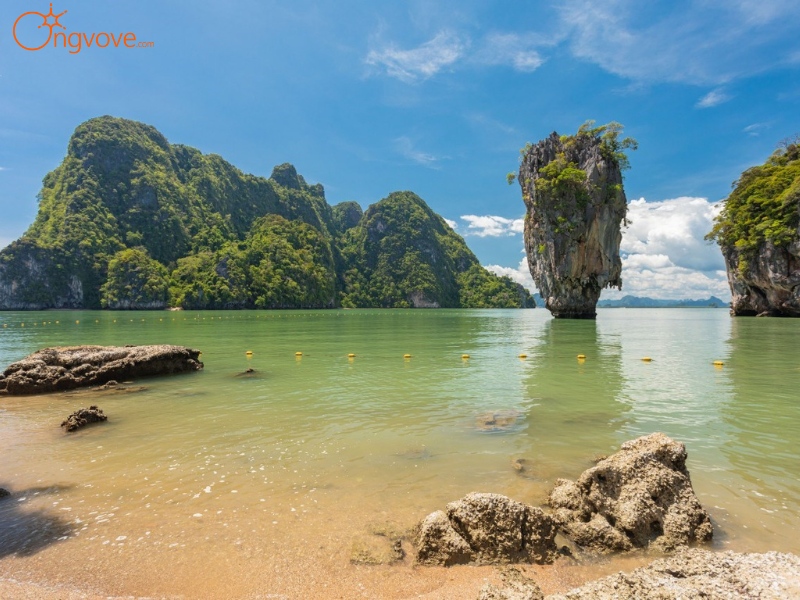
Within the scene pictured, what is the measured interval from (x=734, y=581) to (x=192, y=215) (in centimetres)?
18076

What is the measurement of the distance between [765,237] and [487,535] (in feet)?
196

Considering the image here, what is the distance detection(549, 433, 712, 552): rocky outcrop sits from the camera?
13.7ft

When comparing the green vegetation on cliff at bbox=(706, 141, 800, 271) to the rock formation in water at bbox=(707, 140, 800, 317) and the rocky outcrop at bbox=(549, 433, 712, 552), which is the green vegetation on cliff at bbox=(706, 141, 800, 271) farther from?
the rocky outcrop at bbox=(549, 433, 712, 552)

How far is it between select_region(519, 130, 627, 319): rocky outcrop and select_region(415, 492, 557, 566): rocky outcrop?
5363 centimetres

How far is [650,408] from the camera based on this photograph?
965 centimetres

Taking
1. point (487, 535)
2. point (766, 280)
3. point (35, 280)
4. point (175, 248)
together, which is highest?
point (175, 248)

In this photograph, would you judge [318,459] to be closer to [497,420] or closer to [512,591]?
[497,420]

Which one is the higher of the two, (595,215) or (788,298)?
(595,215)

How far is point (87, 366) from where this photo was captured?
44.5ft

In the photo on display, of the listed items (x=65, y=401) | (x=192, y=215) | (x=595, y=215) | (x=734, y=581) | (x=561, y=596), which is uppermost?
(x=192, y=215)

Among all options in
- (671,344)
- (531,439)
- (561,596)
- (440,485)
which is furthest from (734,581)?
(671,344)

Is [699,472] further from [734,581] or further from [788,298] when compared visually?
[788,298]

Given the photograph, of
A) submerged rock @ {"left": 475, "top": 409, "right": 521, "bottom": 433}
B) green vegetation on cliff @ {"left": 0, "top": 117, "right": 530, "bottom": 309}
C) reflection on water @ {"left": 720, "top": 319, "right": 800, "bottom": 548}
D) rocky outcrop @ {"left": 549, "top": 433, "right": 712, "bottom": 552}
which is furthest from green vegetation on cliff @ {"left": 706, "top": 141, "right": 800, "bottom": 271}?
green vegetation on cliff @ {"left": 0, "top": 117, "right": 530, "bottom": 309}

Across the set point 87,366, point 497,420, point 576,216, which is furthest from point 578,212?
point 87,366
